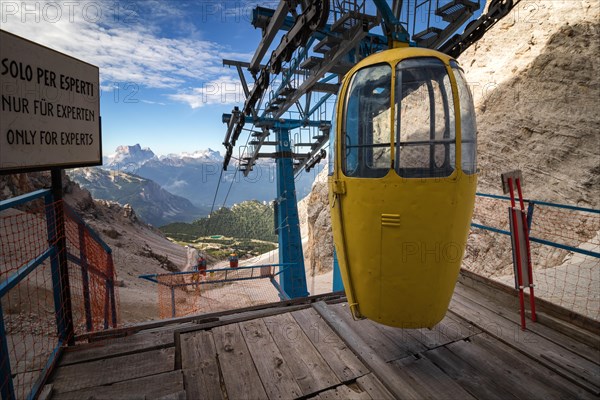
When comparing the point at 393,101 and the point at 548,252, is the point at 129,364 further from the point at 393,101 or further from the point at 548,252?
the point at 548,252

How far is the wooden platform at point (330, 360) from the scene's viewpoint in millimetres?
2441

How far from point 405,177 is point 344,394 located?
1794 millimetres

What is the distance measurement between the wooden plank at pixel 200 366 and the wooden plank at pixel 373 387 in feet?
3.77

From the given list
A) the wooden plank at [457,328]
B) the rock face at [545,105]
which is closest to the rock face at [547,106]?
the rock face at [545,105]

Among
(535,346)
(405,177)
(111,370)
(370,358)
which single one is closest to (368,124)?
(405,177)

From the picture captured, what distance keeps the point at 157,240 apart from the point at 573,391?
116 feet

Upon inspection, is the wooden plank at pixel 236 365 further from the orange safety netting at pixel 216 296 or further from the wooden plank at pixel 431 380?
the orange safety netting at pixel 216 296

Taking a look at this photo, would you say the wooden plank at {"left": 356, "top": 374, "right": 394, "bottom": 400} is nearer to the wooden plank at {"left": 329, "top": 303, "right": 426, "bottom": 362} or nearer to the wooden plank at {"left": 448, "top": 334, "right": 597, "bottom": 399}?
the wooden plank at {"left": 329, "top": 303, "right": 426, "bottom": 362}

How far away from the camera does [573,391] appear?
2.42 metres

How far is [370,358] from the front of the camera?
2.81 m

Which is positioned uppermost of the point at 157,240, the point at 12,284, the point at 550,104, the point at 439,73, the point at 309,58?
the point at 550,104

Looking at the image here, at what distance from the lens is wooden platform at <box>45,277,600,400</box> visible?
244 centimetres

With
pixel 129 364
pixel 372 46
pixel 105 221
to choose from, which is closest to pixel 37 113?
pixel 129 364

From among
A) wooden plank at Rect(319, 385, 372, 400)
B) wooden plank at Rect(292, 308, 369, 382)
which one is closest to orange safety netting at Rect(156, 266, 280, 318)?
wooden plank at Rect(292, 308, 369, 382)
